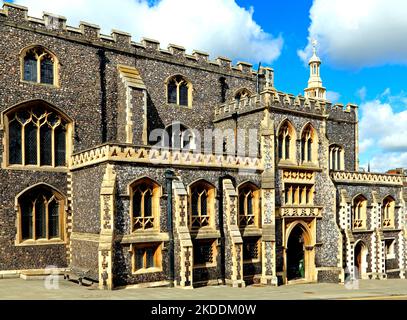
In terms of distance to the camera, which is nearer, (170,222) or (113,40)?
(170,222)

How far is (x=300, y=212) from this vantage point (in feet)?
84.1

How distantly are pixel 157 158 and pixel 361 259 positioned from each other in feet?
57.3

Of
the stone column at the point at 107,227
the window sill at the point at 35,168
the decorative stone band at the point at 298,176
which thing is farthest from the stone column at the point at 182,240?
the decorative stone band at the point at 298,176

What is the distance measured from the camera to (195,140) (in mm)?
28750

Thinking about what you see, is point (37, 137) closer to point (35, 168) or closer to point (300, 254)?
point (35, 168)

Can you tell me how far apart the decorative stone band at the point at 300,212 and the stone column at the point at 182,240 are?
21.9 ft

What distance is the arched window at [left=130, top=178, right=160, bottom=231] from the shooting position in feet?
65.9

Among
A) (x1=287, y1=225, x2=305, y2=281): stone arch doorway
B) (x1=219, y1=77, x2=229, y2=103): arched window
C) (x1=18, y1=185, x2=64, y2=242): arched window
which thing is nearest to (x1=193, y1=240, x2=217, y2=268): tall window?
(x1=287, y1=225, x2=305, y2=281): stone arch doorway

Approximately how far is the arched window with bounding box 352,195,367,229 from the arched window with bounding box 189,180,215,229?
470 inches

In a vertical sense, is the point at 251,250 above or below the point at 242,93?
below

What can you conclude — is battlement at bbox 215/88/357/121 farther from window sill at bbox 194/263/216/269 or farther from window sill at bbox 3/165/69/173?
window sill at bbox 3/165/69/173

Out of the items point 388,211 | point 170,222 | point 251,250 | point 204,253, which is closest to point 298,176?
point 251,250

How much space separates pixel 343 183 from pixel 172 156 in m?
13.5
